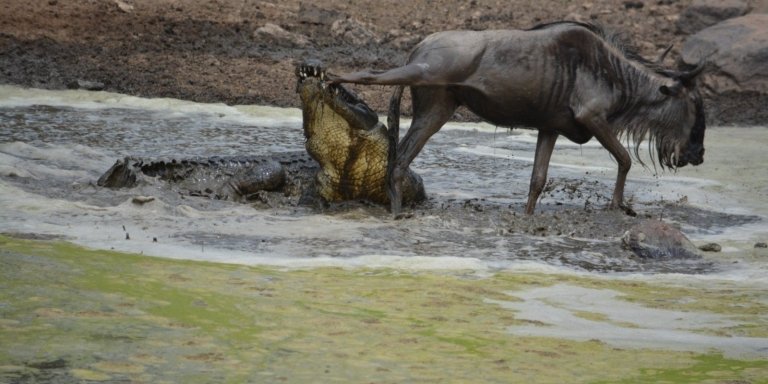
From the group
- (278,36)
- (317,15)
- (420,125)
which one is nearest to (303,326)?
(420,125)

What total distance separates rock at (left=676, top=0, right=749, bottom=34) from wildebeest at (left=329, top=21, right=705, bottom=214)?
32.2 ft

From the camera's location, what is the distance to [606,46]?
10203 millimetres

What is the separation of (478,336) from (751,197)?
242 inches

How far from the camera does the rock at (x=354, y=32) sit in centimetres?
1939

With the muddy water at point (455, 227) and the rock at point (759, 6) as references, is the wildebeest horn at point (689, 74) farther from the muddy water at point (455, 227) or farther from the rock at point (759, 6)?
the rock at point (759, 6)

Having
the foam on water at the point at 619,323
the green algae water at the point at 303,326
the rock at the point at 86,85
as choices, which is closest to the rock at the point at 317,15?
the rock at the point at 86,85

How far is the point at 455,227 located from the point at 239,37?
33.2 feet

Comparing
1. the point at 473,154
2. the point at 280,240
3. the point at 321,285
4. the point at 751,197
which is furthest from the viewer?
the point at 473,154

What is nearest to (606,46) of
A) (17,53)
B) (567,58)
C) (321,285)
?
(567,58)

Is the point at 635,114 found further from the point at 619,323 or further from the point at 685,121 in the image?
the point at 619,323

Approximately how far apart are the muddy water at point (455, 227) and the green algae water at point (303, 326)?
0.03 m

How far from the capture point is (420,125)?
389 inches

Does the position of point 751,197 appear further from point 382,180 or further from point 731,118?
point 731,118

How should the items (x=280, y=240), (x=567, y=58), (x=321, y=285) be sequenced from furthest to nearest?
Answer: (x=567, y=58) < (x=280, y=240) < (x=321, y=285)
